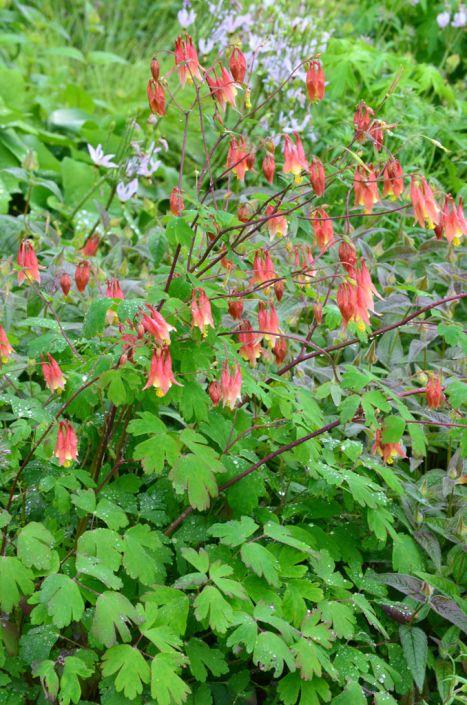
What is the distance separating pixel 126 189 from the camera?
3557 mm

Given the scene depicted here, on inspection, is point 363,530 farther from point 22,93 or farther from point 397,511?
point 22,93

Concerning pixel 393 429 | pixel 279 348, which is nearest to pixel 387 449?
pixel 393 429

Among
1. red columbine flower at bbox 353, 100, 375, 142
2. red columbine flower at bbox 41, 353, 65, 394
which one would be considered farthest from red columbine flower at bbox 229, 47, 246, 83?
red columbine flower at bbox 41, 353, 65, 394

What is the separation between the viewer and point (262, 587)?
2006 mm

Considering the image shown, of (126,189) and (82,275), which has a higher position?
(82,275)

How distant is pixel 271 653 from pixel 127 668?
0.29 m

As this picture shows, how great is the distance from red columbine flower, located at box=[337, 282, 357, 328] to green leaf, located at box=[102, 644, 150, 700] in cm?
80

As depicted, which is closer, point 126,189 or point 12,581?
point 12,581

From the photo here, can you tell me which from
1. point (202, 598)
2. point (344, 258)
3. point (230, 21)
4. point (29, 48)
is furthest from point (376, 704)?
point (29, 48)

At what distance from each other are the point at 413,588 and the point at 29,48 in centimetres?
459

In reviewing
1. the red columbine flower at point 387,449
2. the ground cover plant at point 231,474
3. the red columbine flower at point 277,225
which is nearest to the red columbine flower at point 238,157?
the ground cover plant at point 231,474

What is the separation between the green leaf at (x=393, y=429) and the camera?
2074 mm

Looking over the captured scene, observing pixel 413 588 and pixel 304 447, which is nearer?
pixel 304 447

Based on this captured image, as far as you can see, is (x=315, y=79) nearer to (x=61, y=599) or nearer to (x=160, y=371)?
(x=160, y=371)
